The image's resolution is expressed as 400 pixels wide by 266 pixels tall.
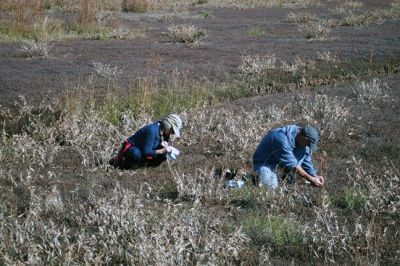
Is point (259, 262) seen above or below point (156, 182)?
above

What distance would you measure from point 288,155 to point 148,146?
6.34ft

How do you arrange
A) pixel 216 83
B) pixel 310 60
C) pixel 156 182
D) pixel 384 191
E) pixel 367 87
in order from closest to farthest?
pixel 384 191, pixel 156 182, pixel 367 87, pixel 216 83, pixel 310 60

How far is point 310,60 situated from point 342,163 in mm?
7934

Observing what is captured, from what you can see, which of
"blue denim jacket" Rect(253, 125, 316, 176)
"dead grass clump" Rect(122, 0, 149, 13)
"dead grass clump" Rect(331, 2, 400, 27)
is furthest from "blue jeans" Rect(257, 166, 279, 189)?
"dead grass clump" Rect(122, 0, 149, 13)

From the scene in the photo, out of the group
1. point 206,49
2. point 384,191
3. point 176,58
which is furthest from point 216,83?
point 384,191

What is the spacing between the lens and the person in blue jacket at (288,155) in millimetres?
6750

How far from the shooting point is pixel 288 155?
22.5 feet

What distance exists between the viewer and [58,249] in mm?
4605

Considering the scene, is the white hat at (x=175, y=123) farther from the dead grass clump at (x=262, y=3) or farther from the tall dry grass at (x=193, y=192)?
the dead grass clump at (x=262, y=3)

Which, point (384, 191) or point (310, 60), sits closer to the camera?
point (384, 191)

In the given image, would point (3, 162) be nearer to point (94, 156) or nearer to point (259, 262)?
point (94, 156)

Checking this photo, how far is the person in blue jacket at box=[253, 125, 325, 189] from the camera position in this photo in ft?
22.1

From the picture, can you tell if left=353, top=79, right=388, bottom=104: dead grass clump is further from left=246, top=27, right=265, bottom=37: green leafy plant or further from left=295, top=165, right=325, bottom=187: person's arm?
left=246, top=27, right=265, bottom=37: green leafy plant

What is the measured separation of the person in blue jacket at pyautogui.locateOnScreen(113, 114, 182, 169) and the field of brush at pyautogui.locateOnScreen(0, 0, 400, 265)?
8.5 inches
